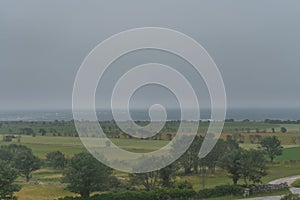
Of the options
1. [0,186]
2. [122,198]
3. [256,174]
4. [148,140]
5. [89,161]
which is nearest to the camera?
[0,186]

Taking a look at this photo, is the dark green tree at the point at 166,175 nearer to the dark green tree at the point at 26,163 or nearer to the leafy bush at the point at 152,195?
the leafy bush at the point at 152,195

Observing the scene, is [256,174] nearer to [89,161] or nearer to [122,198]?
[122,198]

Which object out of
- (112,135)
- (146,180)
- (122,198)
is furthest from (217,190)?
(112,135)

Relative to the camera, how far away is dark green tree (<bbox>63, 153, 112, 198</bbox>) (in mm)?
23422

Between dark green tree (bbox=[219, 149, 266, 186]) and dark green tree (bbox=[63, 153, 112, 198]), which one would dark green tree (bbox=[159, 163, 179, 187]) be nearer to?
dark green tree (bbox=[63, 153, 112, 198])

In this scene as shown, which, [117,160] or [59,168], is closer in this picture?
[117,160]

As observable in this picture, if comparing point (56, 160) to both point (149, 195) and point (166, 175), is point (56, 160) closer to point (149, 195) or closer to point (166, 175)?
point (166, 175)

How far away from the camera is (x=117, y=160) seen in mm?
25203

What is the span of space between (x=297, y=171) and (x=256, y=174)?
38.4 ft

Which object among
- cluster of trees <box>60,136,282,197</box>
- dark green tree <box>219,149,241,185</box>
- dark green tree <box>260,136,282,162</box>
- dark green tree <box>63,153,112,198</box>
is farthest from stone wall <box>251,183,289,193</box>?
dark green tree <box>260,136,282,162</box>

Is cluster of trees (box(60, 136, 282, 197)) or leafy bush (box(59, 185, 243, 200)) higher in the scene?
cluster of trees (box(60, 136, 282, 197))

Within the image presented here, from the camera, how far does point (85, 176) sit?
77.2 ft

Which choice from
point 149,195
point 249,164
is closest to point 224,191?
point 249,164

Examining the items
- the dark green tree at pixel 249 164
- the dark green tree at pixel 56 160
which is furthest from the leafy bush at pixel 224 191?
the dark green tree at pixel 56 160
